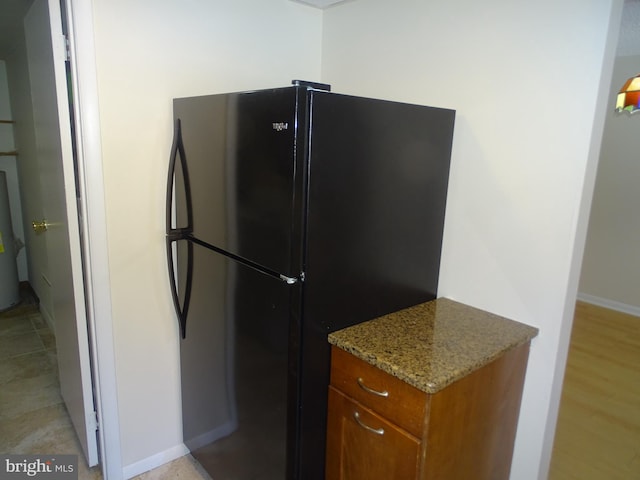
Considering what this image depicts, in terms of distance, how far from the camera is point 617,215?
4117mm

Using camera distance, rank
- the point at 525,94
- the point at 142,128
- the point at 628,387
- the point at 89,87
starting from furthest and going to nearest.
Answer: the point at 628,387 → the point at 142,128 → the point at 89,87 → the point at 525,94

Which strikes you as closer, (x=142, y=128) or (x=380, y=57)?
(x=142, y=128)

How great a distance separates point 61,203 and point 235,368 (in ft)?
3.27

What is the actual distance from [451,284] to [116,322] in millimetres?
1415

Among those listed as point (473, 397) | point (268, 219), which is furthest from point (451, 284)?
point (268, 219)

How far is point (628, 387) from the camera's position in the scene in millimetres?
2771

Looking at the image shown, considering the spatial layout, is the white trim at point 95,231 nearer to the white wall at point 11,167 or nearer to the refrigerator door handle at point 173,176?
the refrigerator door handle at point 173,176

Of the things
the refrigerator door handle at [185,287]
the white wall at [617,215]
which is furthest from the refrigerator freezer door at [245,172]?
the white wall at [617,215]

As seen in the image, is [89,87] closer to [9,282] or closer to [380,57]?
[380,57]

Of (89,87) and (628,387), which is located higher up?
(89,87)

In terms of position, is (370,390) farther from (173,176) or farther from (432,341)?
(173,176)

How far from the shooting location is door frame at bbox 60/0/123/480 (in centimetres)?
151

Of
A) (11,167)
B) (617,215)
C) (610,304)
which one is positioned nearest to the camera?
(11,167)

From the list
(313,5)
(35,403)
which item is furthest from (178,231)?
(35,403)
